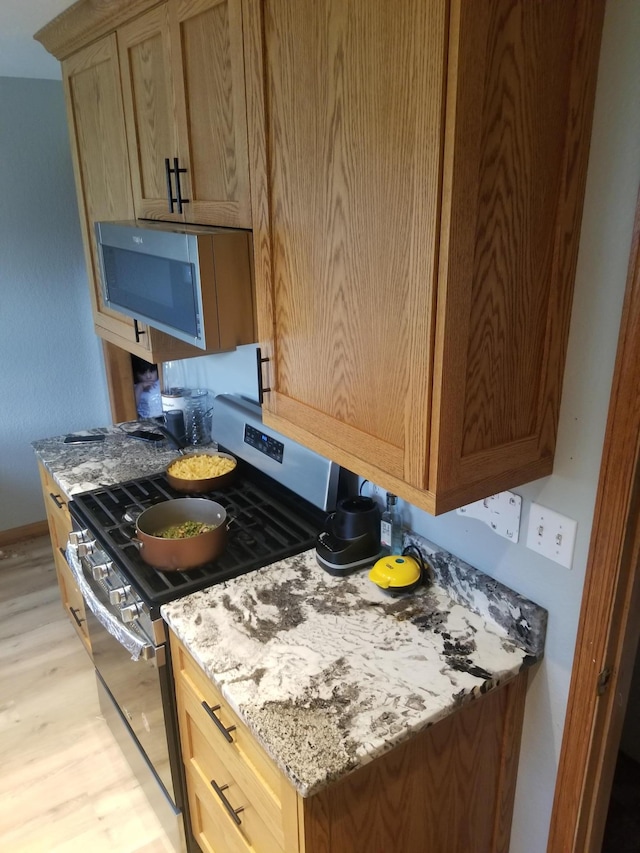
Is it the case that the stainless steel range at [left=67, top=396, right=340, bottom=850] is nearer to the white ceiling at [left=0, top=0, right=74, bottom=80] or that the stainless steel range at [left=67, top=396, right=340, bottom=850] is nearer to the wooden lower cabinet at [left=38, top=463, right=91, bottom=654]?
the wooden lower cabinet at [left=38, top=463, right=91, bottom=654]

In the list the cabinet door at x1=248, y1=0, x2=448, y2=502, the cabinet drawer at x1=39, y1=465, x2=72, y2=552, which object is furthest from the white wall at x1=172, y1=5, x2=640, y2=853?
the cabinet drawer at x1=39, y1=465, x2=72, y2=552

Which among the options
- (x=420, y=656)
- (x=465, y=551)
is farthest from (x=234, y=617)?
(x=465, y=551)

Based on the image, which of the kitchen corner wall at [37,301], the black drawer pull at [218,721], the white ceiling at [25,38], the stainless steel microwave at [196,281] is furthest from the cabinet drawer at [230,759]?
the kitchen corner wall at [37,301]

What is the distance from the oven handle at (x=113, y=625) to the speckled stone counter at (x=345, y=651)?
16 cm

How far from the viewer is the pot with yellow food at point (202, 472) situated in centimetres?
204

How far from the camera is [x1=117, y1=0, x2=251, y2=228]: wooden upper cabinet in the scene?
4.92 ft

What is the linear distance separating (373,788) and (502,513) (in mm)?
586

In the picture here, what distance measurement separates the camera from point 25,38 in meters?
2.34

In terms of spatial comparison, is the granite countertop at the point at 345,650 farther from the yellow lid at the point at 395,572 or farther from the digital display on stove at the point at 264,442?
the digital display on stove at the point at 264,442

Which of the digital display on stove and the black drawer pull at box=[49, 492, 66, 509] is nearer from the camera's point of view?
the digital display on stove

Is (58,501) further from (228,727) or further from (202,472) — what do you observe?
(228,727)

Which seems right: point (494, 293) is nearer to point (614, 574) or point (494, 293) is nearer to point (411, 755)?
point (614, 574)

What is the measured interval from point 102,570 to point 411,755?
37.1 inches

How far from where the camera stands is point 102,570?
1.74 metres
